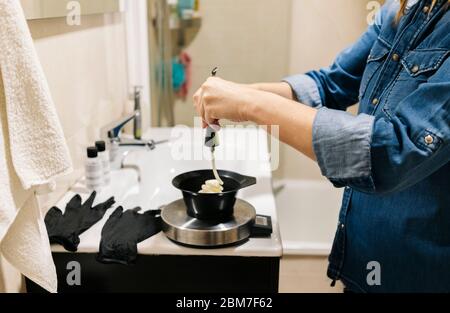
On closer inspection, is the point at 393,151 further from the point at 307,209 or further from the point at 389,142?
the point at 307,209

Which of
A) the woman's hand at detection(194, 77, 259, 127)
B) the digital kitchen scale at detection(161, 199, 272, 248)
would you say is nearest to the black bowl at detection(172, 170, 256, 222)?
the digital kitchen scale at detection(161, 199, 272, 248)

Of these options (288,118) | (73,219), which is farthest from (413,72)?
(73,219)

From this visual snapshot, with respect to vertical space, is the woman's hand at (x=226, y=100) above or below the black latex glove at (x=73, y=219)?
above

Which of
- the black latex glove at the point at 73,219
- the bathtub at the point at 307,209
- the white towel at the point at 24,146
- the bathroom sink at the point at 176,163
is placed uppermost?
the white towel at the point at 24,146

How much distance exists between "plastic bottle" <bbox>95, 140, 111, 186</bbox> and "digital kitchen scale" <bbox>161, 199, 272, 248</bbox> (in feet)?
1.03

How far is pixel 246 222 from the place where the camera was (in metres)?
0.96

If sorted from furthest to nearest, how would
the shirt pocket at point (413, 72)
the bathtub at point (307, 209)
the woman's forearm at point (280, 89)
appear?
the bathtub at point (307, 209), the woman's forearm at point (280, 89), the shirt pocket at point (413, 72)

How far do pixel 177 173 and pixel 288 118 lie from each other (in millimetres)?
810

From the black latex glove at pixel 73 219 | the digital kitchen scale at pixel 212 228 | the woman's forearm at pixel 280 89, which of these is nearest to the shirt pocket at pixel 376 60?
the woman's forearm at pixel 280 89

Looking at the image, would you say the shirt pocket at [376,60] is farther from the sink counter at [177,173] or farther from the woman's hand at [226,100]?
the sink counter at [177,173]

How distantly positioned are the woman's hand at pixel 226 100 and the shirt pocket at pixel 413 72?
245 mm

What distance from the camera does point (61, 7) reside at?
3.55 feet

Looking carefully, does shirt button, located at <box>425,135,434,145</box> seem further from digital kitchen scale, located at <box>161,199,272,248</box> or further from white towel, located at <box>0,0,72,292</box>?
white towel, located at <box>0,0,72,292</box>

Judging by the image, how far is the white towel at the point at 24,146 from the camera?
700 millimetres
